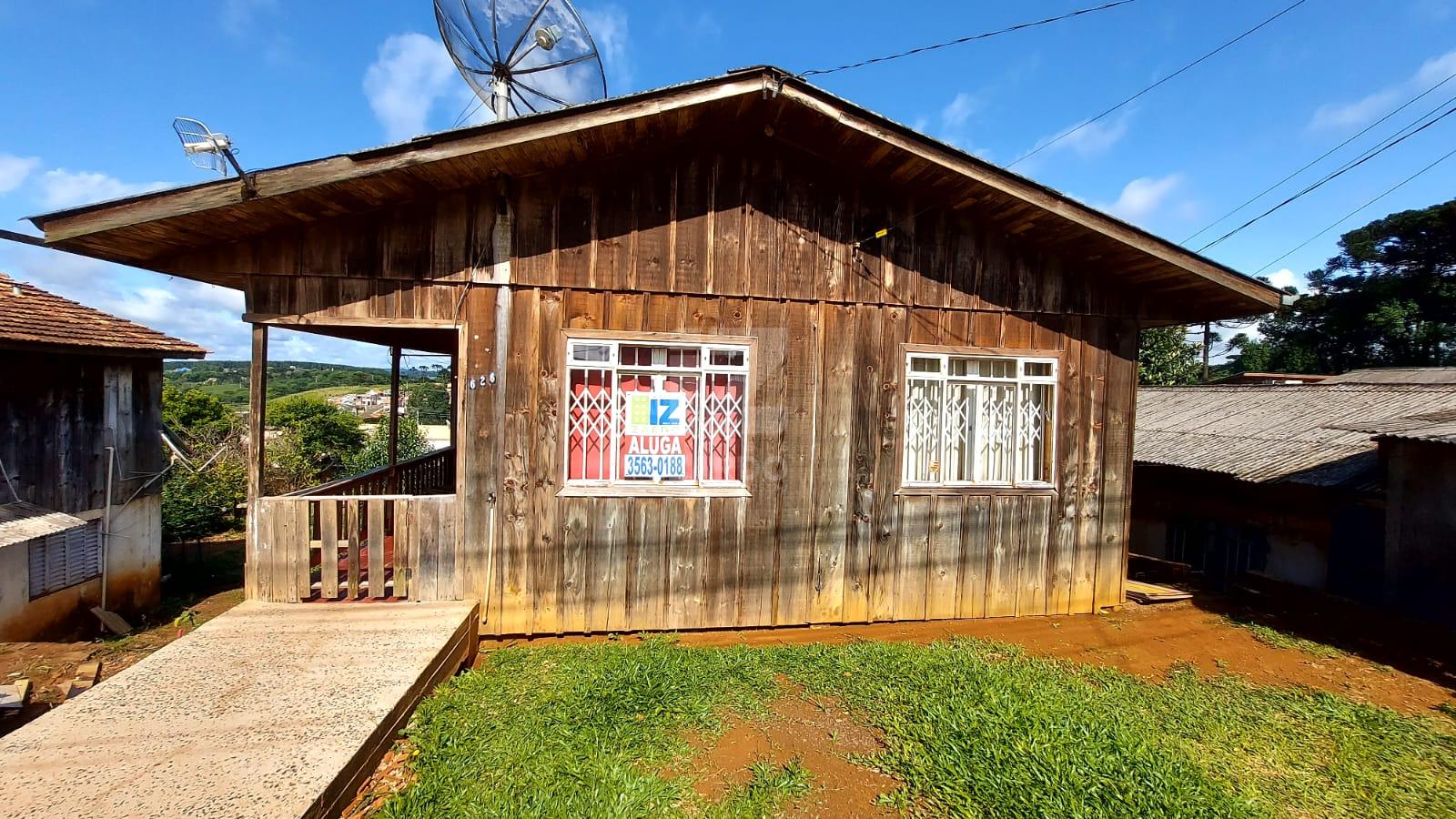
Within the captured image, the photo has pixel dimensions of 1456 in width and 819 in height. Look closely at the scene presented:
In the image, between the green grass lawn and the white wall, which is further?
the white wall

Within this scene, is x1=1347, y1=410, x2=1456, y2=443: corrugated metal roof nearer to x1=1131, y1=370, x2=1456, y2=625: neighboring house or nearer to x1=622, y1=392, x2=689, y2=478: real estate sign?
x1=1131, y1=370, x2=1456, y2=625: neighboring house

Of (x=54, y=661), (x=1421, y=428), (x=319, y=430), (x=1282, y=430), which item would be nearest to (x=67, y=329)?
(x=54, y=661)

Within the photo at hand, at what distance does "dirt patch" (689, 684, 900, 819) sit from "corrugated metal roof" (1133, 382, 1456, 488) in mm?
5363

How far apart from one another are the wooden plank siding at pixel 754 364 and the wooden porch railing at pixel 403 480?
79 centimetres

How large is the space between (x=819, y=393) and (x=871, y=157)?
2125mm

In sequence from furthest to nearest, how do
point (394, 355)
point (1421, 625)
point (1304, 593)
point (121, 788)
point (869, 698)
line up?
point (394, 355), point (1304, 593), point (1421, 625), point (869, 698), point (121, 788)

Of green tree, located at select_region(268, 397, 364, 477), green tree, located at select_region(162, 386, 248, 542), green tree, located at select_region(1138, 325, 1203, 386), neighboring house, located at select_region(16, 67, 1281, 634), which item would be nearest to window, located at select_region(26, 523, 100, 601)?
green tree, located at select_region(162, 386, 248, 542)

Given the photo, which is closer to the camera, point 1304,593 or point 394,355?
Answer: point 1304,593

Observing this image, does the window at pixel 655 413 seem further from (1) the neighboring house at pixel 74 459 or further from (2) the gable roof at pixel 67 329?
(2) the gable roof at pixel 67 329

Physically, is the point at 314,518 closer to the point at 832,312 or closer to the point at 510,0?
the point at 832,312

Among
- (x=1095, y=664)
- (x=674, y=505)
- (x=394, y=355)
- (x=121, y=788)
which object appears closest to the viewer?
(x=121, y=788)

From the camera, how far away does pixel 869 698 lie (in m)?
3.70

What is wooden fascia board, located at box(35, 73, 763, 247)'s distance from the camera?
3566mm

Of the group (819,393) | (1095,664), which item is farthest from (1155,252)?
(1095,664)
